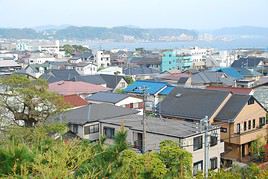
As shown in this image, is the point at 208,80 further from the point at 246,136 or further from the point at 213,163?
the point at 213,163

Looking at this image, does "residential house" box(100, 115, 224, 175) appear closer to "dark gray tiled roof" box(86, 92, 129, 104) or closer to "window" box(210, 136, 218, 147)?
"window" box(210, 136, 218, 147)

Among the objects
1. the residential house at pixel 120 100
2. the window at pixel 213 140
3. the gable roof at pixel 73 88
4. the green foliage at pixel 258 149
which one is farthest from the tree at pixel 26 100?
the gable roof at pixel 73 88

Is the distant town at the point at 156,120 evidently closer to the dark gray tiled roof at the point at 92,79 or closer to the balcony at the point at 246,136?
the balcony at the point at 246,136

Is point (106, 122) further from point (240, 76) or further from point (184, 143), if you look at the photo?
point (240, 76)

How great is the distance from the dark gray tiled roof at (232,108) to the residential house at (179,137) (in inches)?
67.1

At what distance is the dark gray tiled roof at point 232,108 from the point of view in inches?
571

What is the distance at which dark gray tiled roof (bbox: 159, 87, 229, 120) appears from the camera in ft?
49.5

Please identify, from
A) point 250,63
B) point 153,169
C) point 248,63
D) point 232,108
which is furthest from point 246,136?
point 250,63

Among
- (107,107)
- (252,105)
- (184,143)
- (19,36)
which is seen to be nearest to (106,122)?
(107,107)

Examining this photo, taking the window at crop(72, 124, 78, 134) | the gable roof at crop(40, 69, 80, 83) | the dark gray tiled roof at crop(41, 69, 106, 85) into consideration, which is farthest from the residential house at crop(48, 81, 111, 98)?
the window at crop(72, 124, 78, 134)

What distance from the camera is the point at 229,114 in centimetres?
1461

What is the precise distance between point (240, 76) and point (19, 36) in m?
142

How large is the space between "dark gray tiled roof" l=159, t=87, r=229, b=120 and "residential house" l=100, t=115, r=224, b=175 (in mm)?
1955

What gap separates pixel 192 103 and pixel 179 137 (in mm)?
4329
